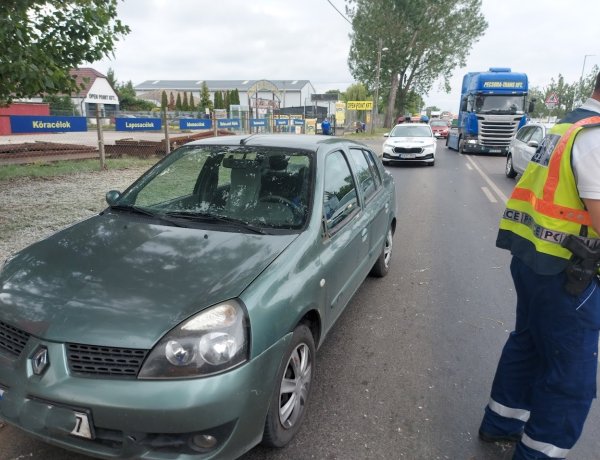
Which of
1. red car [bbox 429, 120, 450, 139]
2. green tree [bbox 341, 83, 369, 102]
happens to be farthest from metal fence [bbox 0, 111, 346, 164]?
green tree [bbox 341, 83, 369, 102]

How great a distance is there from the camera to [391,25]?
128 ft

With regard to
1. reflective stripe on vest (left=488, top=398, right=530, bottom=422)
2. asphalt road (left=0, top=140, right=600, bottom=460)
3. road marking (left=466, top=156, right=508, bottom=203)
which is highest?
reflective stripe on vest (left=488, top=398, right=530, bottom=422)

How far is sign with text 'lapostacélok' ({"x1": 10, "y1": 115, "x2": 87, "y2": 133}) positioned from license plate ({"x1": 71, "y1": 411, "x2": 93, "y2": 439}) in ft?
33.3

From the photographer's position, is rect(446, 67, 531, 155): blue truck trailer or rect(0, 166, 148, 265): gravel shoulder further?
rect(446, 67, 531, 155): blue truck trailer

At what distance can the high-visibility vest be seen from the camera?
1.96 meters

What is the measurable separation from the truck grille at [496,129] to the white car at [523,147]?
613 centimetres

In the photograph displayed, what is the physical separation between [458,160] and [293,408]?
57.9 ft

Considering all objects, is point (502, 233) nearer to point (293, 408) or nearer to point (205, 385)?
point (293, 408)

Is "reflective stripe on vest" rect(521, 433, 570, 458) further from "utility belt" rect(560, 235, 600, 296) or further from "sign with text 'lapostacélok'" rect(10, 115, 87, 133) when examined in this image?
"sign with text 'lapostacélok'" rect(10, 115, 87, 133)

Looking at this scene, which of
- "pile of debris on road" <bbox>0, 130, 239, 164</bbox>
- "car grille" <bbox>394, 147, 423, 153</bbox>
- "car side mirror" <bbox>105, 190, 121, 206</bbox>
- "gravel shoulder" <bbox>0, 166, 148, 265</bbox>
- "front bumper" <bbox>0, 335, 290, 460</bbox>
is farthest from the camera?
"car grille" <bbox>394, 147, 423, 153</bbox>

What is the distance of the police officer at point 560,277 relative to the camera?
193 cm

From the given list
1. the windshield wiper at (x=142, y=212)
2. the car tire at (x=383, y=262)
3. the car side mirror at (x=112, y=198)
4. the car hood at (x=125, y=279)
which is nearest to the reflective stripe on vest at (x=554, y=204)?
the car hood at (x=125, y=279)

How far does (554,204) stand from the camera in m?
2.02

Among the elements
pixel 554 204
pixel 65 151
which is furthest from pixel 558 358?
pixel 65 151
